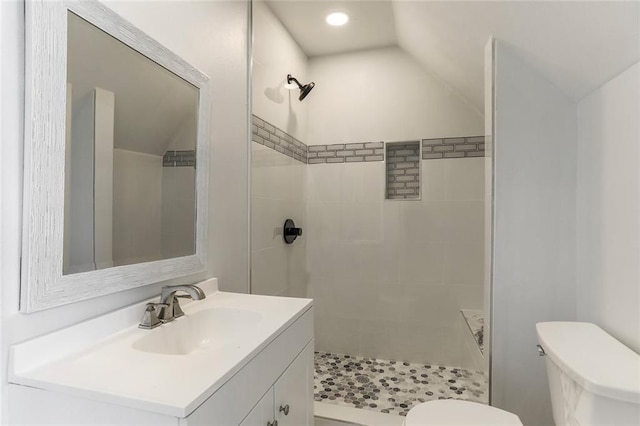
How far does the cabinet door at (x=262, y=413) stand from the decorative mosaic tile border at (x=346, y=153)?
6.16 feet

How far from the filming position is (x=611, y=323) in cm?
120

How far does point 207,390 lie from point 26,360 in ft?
1.43

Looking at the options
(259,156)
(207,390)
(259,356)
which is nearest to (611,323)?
(259,356)

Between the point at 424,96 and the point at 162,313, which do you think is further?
the point at 424,96

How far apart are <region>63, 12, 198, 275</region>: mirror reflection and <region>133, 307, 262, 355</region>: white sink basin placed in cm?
24

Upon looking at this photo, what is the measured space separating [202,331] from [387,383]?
1.46m

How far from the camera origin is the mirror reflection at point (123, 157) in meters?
0.91

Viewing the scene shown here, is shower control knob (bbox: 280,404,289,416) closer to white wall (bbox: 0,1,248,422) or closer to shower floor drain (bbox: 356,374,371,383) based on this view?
white wall (bbox: 0,1,248,422)

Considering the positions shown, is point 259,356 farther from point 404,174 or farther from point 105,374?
point 404,174

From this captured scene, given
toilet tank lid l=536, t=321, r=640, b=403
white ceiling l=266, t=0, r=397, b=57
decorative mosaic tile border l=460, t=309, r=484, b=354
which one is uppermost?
white ceiling l=266, t=0, r=397, b=57

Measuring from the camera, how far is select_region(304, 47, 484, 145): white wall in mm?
2396

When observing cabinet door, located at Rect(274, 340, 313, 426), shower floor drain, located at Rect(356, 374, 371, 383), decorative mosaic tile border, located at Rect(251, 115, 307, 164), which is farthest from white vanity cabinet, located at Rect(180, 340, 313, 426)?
decorative mosaic tile border, located at Rect(251, 115, 307, 164)

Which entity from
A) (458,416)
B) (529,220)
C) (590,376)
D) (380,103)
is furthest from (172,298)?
(380,103)

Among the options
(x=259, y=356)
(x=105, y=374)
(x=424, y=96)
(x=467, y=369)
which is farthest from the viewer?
(x=424, y=96)
